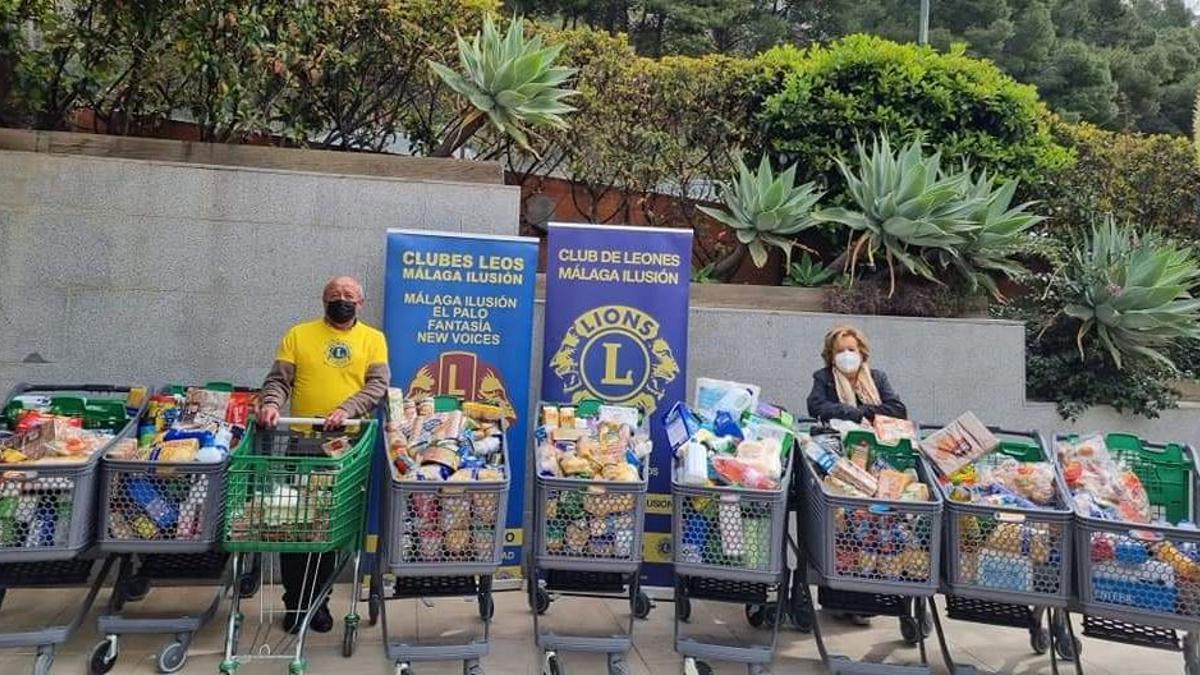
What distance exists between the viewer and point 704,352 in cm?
586

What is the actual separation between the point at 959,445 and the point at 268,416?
10.6ft

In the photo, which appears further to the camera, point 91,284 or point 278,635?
point 91,284

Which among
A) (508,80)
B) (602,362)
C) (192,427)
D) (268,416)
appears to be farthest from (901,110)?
(192,427)

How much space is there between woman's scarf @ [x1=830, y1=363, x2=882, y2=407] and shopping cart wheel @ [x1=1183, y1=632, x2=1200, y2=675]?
1756 mm

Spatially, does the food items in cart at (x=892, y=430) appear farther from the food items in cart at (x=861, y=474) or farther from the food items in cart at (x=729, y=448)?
the food items in cart at (x=729, y=448)

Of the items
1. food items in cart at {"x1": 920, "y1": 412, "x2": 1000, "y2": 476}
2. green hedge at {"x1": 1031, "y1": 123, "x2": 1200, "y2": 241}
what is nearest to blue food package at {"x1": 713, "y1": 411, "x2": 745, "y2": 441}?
food items in cart at {"x1": 920, "y1": 412, "x2": 1000, "y2": 476}

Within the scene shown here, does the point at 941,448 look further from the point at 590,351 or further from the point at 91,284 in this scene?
the point at 91,284

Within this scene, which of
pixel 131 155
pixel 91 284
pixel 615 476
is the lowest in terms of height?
pixel 615 476

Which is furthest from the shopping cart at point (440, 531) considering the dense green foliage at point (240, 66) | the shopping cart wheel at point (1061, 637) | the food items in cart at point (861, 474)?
the dense green foliage at point (240, 66)

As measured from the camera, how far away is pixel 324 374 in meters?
4.49

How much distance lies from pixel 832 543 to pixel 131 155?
4.85 metres

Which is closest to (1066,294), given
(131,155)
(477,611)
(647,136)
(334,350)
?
(647,136)

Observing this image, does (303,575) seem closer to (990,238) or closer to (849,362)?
(849,362)

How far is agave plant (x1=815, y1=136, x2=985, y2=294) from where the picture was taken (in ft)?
19.8
